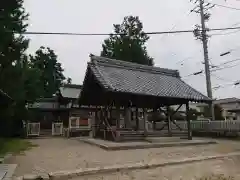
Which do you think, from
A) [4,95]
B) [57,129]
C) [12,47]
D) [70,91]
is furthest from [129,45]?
[4,95]

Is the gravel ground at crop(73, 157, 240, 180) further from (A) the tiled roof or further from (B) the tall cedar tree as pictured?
(B) the tall cedar tree

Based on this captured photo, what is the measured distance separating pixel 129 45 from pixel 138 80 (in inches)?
788

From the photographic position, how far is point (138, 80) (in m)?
15.4

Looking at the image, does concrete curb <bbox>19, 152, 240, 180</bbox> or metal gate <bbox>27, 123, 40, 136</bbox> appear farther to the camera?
metal gate <bbox>27, 123, 40, 136</bbox>

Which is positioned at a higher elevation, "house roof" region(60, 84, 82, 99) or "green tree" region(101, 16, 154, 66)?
"green tree" region(101, 16, 154, 66)

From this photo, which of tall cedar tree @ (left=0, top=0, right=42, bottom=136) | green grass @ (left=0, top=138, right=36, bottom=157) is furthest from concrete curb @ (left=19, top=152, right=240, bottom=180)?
tall cedar tree @ (left=0, top=0, right=42, bottom=136)

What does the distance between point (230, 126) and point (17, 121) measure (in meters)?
17.7

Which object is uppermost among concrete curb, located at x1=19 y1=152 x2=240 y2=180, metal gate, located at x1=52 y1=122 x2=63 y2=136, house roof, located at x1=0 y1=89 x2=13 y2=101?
house roof, located at x1=0 y1=89 x2=13 y2=101

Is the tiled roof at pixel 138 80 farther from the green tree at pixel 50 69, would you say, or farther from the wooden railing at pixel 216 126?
the green tree at pixel 50 69

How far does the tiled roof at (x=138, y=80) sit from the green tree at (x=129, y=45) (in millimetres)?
15043

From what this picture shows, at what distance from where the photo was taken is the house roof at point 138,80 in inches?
523

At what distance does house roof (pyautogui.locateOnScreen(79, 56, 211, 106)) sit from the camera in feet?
43.5

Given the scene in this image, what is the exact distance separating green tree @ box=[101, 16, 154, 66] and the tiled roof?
1504cm

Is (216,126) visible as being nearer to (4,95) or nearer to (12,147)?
(12,147)
